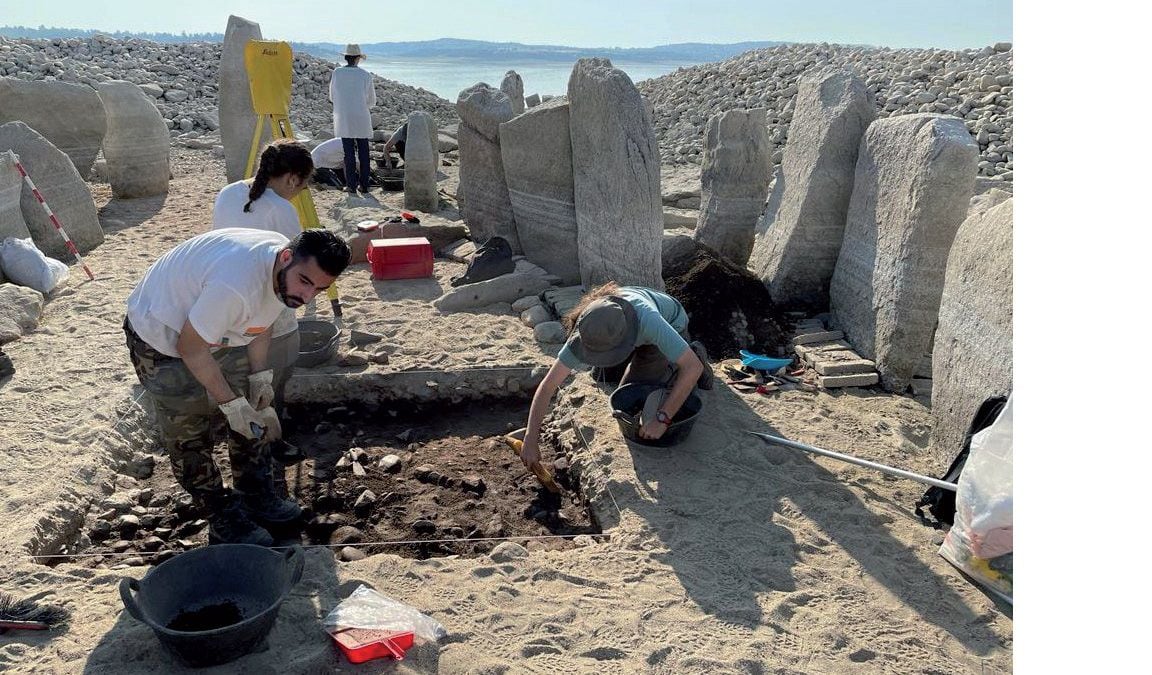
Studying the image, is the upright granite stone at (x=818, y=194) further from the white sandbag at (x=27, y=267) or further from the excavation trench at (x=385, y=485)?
the white sandbag at (x=27, y=267)

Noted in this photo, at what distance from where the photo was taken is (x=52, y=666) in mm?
3115

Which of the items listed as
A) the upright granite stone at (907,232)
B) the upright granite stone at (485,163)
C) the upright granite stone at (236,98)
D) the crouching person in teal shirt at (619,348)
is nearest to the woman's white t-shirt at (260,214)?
the crouching person in teal shirt at (619,348)

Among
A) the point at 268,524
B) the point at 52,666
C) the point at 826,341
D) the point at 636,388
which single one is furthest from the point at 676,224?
the point at 52,666

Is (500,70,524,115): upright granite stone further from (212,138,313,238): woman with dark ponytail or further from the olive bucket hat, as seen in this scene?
the olive bucket hat

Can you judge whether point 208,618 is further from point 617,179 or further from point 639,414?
point 617,179

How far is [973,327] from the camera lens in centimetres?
468

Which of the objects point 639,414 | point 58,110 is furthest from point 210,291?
point 58,110

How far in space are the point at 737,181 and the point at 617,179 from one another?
1.45 meters

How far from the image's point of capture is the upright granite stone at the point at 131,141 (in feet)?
34.3

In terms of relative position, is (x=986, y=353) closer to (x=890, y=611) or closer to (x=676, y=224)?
(x=890, y=611)

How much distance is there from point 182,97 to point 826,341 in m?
16.5

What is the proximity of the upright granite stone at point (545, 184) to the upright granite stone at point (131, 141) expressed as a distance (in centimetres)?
524

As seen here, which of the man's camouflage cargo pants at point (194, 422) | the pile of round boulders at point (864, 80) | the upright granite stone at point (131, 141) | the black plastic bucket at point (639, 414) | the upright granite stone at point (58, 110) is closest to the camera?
the man's camouflage cargo pants at point (194, 422)

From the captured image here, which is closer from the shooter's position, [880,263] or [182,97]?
[880,263]
